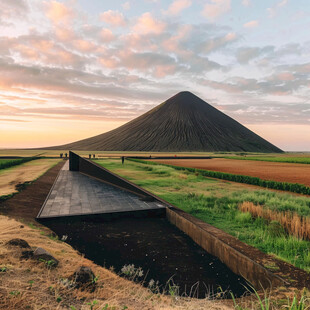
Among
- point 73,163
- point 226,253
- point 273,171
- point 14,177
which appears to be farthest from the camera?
point 273,171

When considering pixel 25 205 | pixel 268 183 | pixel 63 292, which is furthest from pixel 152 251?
pixel 268 183

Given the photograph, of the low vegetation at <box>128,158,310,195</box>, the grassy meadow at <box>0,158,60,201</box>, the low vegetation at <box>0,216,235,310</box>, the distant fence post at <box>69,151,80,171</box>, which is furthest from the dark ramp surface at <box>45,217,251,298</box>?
the distant fence post at <box>69,151,80,171</box>

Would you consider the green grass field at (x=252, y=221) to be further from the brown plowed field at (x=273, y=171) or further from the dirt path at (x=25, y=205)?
the brown plowed field at (x=273, y=171)

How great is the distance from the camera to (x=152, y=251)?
607 cm

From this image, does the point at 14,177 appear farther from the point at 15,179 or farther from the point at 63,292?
the point at 63,292

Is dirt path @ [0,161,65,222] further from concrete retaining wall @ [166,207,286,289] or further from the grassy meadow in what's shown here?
concrete retaining wall @ [166,207,286,289]

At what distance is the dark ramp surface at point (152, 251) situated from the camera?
4799mm

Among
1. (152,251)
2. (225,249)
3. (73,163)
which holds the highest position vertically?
(73,163)

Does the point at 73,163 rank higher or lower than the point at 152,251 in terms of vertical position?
higher

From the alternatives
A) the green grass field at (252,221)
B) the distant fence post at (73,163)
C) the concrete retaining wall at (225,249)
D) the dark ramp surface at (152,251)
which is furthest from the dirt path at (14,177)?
the concrete retaining wall at (225,249)

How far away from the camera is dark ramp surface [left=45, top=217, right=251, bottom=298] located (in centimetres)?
480

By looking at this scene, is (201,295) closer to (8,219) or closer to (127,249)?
(127,249)

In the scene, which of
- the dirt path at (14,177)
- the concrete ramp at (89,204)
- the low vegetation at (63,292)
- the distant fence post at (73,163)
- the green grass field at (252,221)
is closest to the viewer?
the low vegetation at (63,292)

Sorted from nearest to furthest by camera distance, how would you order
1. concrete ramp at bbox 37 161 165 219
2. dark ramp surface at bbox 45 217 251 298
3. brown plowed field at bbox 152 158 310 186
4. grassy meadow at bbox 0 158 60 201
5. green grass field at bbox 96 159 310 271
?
dark ramp surface at bbox 45 217 251 298 → green grass field at bbox 96 159 310 271 → concrete ramp at bbox 37 161 165 219 → grassy meadow at bbox 0 158 60 201 → brown plowed field at bbox 152 158 310 186
